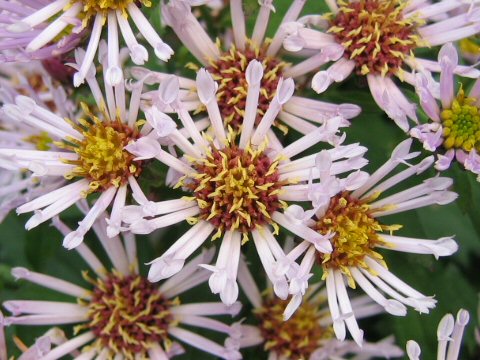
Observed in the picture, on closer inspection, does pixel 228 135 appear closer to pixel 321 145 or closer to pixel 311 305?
pixel 321 145

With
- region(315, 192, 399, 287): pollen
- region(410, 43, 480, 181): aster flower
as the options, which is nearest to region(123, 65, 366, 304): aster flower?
region(315, 192, 399, 287): pollen

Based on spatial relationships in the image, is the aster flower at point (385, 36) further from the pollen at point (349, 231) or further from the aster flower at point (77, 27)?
the aster flower at point (77, 27)

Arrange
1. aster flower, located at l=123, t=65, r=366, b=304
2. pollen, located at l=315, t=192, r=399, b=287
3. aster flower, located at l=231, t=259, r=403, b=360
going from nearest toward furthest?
1. aster flower, located at l=123, t=65, r=366, b=304
2. pollen, located at l=315, t=192, r=399, b=287
3. aster flower, located at l=231, t=259, r=403, b=360

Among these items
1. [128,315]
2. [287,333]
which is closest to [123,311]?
[128,315]

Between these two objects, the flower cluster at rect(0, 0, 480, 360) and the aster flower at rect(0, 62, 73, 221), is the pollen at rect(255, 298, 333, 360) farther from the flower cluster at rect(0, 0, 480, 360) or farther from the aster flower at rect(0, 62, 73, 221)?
the aster flower at rect(0, 62, 73, 221)

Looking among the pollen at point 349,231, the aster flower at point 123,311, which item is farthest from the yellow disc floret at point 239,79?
the aster flower at point 123,311
